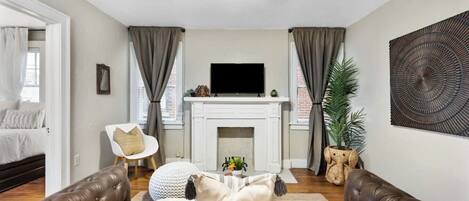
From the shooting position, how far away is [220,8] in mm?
3680

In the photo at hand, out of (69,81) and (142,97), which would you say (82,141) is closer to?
(69,81)

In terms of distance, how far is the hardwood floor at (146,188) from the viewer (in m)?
3.31

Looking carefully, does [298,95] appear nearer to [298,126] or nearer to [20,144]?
[298,126]

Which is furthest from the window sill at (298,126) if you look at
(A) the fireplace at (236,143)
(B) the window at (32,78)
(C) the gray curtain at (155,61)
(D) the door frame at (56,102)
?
(B) the window at (32,78)

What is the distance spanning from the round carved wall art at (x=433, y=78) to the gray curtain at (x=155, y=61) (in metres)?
3.30

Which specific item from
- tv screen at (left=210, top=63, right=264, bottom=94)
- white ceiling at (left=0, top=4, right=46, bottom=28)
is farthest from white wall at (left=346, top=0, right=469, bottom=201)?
white ceiling at (left=0, top=4, right=46, bottom=28)

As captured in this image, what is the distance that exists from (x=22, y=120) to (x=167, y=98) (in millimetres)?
2384

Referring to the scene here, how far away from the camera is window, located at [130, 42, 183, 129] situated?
4738 millimetres

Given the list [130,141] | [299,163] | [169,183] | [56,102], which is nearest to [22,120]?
[130,141]

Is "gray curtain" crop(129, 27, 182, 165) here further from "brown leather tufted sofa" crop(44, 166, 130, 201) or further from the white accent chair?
"brown leather tufted sofa" crop(44, 166, 130, 201)

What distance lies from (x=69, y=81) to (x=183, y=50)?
2095 millimetres

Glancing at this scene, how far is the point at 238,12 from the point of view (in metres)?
3.83

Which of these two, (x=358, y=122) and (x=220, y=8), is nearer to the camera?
(x=220, y=8)

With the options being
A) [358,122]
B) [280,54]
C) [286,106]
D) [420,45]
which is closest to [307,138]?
[286,106]
